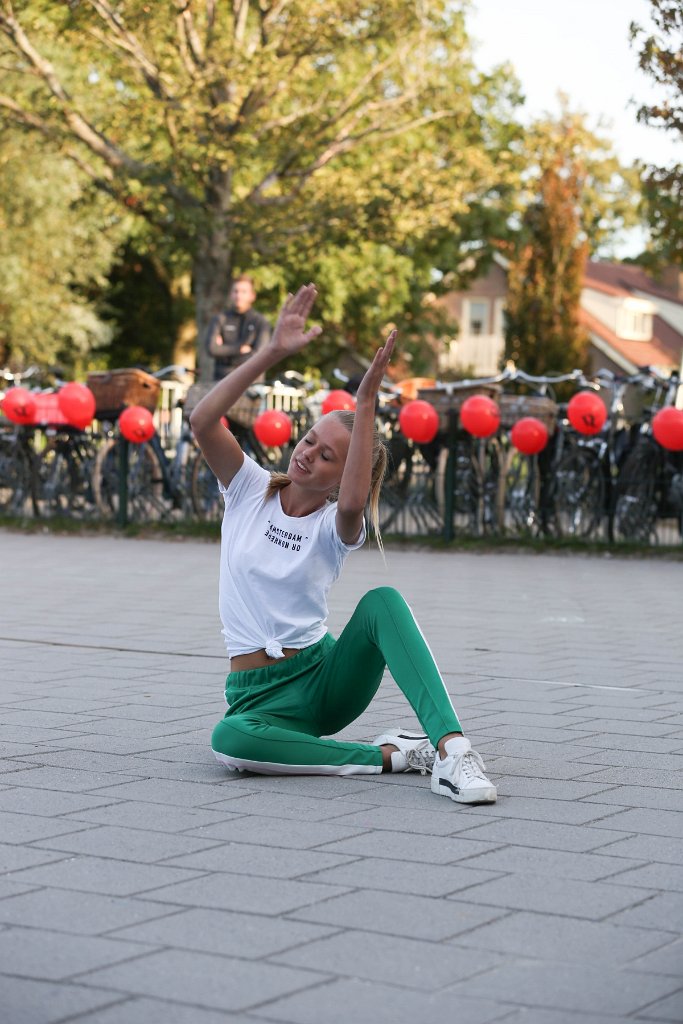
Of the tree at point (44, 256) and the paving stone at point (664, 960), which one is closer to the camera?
the paving stone at point (664, 960)

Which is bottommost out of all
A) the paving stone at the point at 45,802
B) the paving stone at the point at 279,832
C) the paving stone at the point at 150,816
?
the paving stone at the point at 45,802

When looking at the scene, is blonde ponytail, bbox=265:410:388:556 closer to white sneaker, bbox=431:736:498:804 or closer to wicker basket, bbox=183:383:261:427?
white sneaker, bbox=431:736:498:804

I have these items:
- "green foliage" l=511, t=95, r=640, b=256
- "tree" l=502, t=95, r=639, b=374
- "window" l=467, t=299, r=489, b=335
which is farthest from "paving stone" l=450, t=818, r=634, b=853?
"window" l=467, t=299, r=489, b=335

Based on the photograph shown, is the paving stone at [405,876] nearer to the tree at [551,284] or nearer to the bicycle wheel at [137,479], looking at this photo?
the bicycle wheel at [137,479]

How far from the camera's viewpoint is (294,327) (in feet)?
14.3

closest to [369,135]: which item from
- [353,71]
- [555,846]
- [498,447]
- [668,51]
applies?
[353,71]

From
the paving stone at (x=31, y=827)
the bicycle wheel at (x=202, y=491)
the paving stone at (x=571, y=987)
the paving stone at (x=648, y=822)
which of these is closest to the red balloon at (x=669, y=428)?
the bicycle wheel at (x=202, y=491)

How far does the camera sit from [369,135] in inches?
977

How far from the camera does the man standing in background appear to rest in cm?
1477

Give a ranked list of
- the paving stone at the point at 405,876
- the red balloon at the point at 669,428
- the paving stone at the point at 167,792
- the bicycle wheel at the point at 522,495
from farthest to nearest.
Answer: the bicycle wheel at the point at 522,495, the red balloon at the point at 669,428, the paving stone at the point at 167,792, the paving stone at the point at 405,876

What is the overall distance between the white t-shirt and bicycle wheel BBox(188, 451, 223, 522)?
31.9 feet

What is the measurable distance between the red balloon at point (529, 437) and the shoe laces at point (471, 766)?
875 centimetres

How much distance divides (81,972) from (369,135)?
75.2 ft

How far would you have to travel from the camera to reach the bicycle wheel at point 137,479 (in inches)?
587
